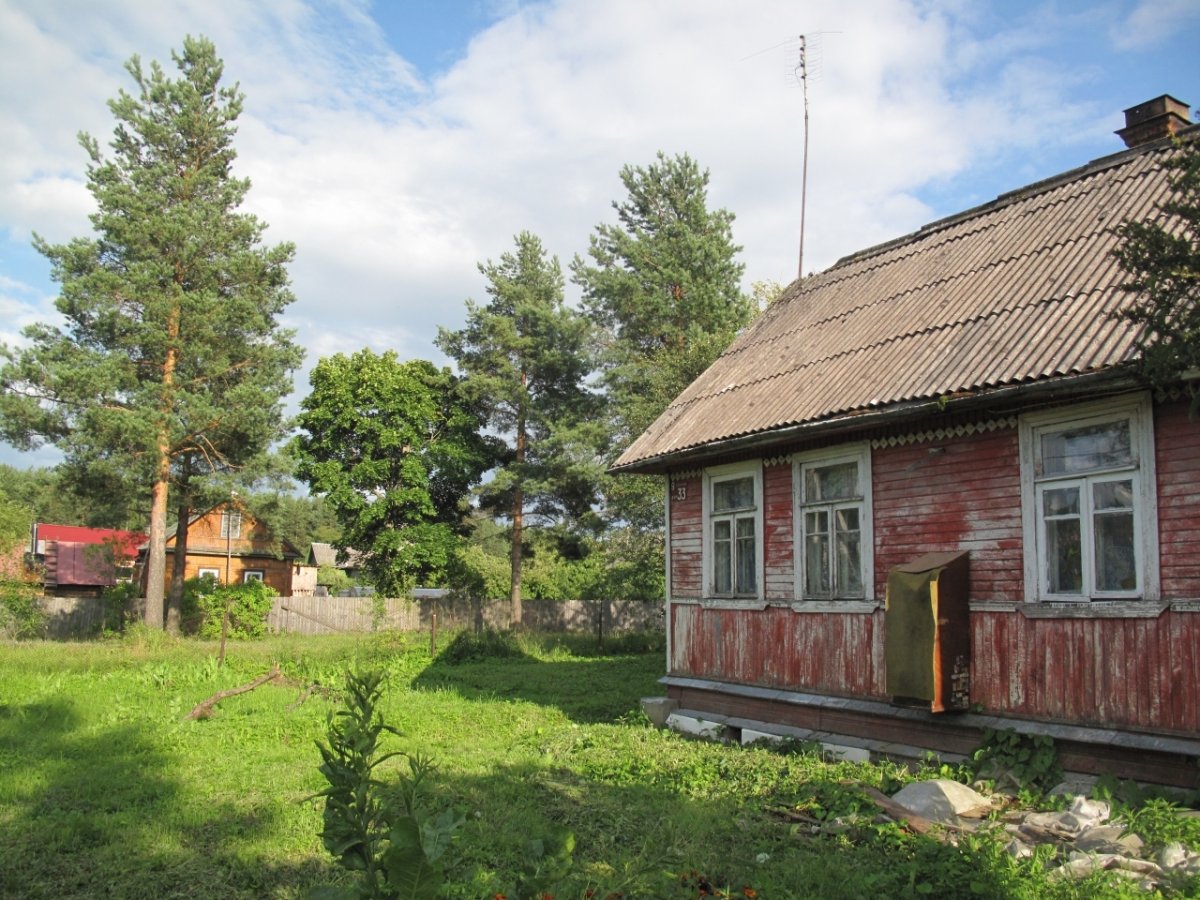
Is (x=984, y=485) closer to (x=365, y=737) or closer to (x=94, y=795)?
(x=365, y=737)

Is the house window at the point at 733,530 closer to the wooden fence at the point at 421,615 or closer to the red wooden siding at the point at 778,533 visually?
the red wooden siding at the point at 778,533

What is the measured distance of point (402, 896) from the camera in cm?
291

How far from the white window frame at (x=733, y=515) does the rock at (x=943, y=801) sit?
3.66 m

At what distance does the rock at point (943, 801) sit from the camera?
6.58 meters

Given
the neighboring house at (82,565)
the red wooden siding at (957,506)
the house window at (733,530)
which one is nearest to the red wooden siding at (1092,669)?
the red wooden siding at (957,506)

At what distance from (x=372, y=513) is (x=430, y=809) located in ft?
82.0

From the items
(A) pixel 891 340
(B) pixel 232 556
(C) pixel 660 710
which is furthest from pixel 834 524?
(B) pixel 232 556

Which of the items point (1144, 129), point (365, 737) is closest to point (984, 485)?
point (1144, 129)

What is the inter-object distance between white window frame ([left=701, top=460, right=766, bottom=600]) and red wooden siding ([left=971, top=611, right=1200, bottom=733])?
289cm

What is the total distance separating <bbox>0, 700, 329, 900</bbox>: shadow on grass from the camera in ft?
19.5

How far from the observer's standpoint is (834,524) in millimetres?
9672

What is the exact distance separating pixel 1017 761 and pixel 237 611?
26.3 meters

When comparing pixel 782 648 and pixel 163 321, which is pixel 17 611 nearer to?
pixel 163 321

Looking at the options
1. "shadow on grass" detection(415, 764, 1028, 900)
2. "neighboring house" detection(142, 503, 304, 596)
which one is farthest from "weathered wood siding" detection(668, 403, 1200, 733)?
"neighboring house" detection(142, 503, 304, 596)
